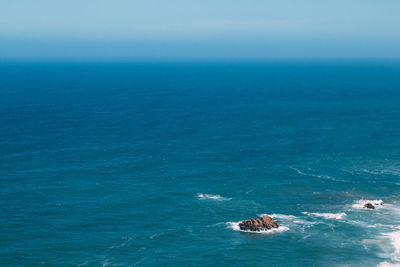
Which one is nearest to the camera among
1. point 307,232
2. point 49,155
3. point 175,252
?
point 175,252

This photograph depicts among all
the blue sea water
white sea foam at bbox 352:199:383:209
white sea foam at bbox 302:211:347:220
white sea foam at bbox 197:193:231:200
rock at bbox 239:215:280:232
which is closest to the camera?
the blue sea water

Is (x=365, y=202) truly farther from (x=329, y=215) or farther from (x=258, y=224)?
(x=258, y=224)

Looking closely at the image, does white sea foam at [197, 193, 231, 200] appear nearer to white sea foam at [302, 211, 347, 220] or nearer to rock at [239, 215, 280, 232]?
rock at [239, 215, 280, 232]

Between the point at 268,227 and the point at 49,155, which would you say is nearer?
the point at 268,227

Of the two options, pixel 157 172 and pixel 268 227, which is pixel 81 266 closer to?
pixel 268 227

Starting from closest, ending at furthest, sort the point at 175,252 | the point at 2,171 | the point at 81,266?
the point at 81,266
the point at 175,252
the point at 2,171

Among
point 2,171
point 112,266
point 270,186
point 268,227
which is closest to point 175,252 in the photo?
point 112,266

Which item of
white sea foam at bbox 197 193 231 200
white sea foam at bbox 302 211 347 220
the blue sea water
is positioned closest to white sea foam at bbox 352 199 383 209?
the blue sea water

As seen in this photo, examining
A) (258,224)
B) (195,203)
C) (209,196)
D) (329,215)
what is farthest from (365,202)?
(195,203)

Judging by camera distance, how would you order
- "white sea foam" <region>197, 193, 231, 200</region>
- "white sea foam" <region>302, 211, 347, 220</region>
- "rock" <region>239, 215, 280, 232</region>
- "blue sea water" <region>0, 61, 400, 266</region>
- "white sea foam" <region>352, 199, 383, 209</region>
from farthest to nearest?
"white sea foam" <region>197, 193, 231, 200</region>, "white sea foam" <region>352, 199, 383, 209</region>, "white sea foam" <region>302, 211, 347, 220</region>, "rock" <region>239, 215, 280, 232</region>, "blue sea water" <region>0, 61, 400, 266</region>
